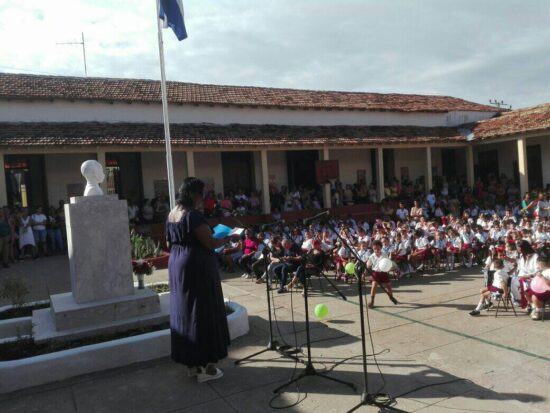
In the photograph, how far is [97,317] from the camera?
5.39 meters

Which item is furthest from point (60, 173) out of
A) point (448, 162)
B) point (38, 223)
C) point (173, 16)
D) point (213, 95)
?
point (448, 162)

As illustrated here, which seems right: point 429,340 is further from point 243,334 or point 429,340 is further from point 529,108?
point 529,108

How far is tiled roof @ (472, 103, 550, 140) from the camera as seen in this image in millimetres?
18602

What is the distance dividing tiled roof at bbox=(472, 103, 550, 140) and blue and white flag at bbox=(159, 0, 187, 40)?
1421cm

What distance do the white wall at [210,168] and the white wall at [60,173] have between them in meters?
4.42

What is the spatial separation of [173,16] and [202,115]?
853 centimetres

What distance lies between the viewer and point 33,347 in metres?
5.00

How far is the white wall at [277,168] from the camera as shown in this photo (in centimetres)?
2091

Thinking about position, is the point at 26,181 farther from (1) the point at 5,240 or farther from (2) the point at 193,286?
(2) the point at 193,286

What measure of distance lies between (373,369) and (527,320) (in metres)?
3.01

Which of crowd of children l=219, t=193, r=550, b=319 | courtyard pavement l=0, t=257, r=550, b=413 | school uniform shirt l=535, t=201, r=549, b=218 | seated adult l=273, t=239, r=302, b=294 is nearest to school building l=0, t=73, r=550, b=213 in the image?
school uniform shirt l=535, t=201, r=549, b=218

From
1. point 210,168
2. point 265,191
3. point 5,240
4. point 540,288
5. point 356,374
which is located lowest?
point 356,374

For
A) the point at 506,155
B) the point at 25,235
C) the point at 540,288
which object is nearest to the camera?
the point at 540,288

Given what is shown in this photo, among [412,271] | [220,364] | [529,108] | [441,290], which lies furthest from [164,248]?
[529,108]
